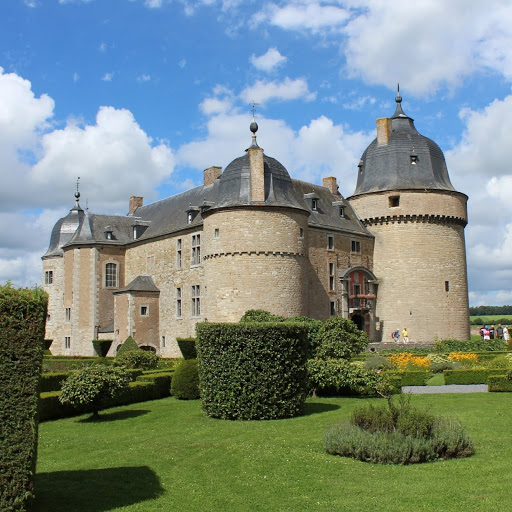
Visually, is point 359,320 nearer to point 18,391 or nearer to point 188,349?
point 188,349

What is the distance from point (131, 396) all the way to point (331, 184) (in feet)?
93.0

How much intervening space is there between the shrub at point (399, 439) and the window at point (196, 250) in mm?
27133

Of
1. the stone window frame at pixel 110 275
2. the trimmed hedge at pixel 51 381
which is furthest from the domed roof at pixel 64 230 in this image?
the trimmed hedge at pixel 51 381

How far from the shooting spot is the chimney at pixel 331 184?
142ft

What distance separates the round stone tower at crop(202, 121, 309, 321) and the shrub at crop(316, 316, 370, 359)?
11.6 meters

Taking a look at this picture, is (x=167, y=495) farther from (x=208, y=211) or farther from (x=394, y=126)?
(x=394, y=126)

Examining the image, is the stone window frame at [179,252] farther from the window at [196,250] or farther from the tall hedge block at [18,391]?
the tall hedge block at [18,391]

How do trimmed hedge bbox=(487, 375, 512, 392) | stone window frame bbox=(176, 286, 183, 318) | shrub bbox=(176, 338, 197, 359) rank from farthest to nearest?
stone window frame bbox=(176, 286, 183, 318), shrub bbox=(176, 338, 197, 359), trimmed hedge bbox=(487, 375, 512, 392)

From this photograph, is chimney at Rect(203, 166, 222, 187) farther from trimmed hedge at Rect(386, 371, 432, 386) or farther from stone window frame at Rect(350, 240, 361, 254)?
trimmed hedge at Rect(386, 371, 432, 386)

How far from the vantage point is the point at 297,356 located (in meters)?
14.0

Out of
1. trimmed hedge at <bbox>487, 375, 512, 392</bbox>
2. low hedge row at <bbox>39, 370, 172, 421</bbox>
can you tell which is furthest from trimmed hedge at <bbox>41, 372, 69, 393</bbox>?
trimmed hedge at <bbox>487, 375, 512, 392</bbox>

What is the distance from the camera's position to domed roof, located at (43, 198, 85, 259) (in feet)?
162

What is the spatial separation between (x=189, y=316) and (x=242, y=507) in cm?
2951

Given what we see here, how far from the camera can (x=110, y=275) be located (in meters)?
43.1
